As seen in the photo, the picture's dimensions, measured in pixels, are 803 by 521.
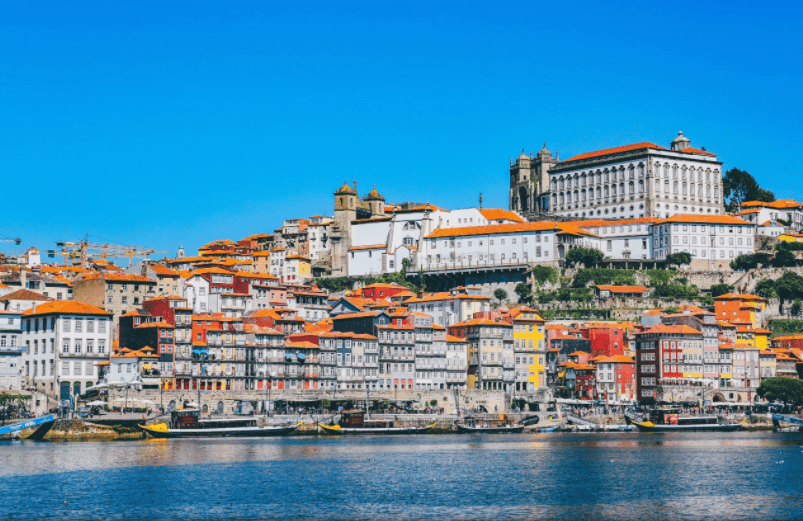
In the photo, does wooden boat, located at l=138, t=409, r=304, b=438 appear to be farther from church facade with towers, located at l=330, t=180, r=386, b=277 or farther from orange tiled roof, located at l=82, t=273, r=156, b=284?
church facade with towers, located at l=330, t=180, r=386, b=277

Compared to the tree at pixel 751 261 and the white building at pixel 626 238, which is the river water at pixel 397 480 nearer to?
the tree at pixel 751 261

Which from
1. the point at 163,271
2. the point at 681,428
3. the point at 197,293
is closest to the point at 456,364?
the point at 681,428

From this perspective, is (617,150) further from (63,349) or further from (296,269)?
(63,349)

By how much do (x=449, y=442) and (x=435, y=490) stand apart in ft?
95.3

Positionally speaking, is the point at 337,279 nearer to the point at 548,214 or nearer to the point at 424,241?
the point at 424,241

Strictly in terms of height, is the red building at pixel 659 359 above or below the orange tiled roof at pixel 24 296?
below

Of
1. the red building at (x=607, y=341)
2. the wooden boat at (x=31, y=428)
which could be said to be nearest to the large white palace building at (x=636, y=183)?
the red building at (x=607, y=341)

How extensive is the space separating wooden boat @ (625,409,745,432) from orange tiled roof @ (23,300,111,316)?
43648 mm

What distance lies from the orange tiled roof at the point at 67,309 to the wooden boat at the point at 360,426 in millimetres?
20012

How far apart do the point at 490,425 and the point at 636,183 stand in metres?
70.2

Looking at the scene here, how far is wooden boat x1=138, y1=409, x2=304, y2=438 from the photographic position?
87812mm

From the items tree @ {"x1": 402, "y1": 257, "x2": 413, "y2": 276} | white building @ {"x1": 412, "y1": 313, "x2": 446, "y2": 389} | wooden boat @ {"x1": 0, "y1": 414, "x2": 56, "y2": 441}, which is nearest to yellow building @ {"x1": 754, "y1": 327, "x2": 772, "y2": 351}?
white building @ {"x1": 412, "y1": 313, "x2": 446, "y2": 389}

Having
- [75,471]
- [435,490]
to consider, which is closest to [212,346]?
[75,471]

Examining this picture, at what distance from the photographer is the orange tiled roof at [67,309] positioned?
9900 cm
